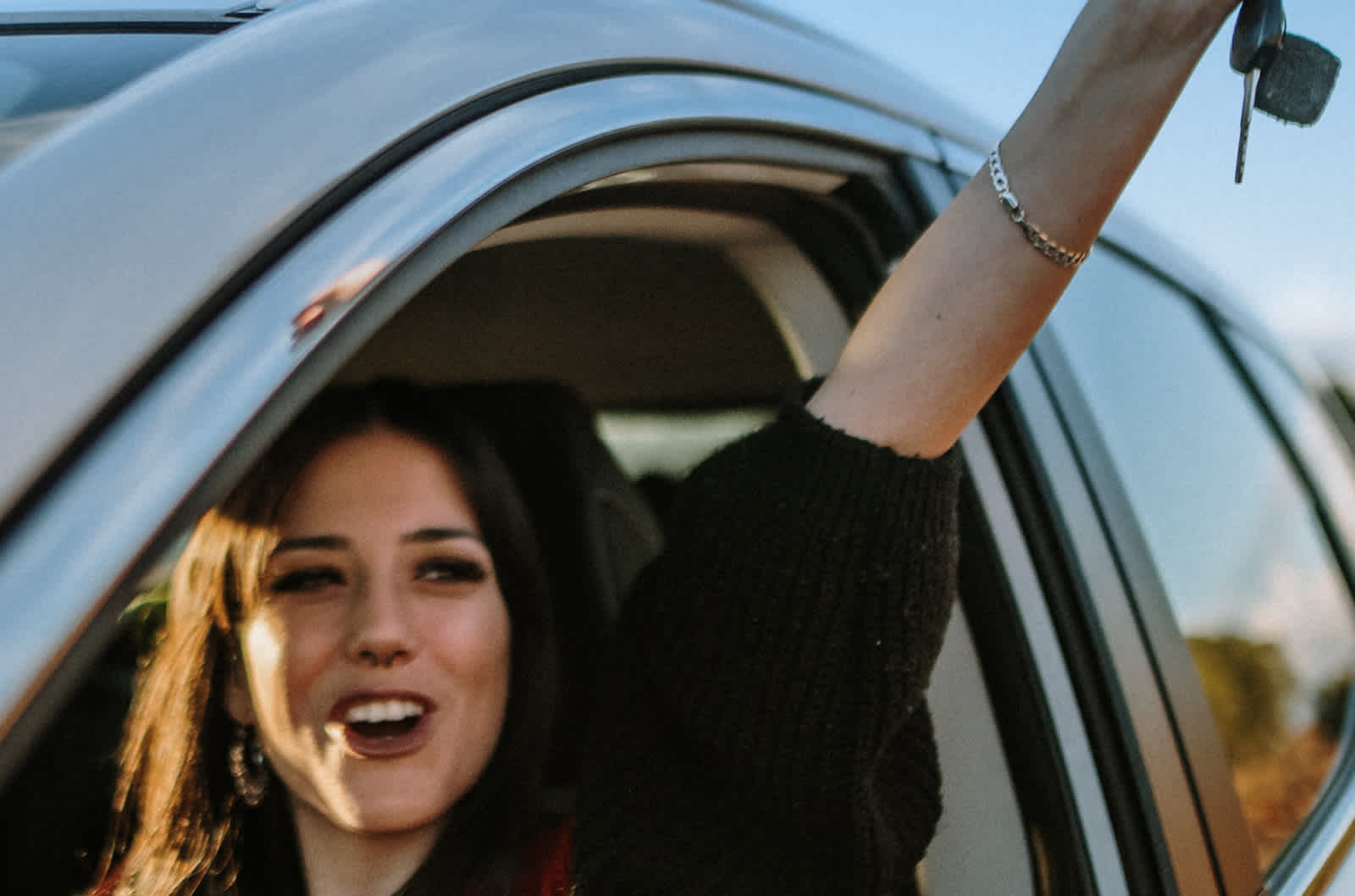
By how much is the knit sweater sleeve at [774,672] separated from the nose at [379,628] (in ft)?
0.91

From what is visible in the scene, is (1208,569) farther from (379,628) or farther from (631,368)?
(379,628)

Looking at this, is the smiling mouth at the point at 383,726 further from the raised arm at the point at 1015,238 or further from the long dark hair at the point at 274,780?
the raised arm at the point at 1015,238

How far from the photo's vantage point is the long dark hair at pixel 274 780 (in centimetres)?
168

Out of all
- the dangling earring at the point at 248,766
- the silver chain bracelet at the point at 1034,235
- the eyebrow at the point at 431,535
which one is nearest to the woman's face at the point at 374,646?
the eyebrow at the point at 431,535

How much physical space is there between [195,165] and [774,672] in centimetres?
70

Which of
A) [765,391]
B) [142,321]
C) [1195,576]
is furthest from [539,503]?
[142,321]

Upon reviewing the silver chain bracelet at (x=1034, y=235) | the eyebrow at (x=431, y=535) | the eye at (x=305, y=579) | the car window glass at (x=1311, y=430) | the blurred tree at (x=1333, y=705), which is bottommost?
the blurred tree at (x=1333, y=705)

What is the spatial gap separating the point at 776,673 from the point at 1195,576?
36.6 inches

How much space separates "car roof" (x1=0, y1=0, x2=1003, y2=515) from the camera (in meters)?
0.75

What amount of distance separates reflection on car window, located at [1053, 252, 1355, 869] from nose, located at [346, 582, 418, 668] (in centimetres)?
94

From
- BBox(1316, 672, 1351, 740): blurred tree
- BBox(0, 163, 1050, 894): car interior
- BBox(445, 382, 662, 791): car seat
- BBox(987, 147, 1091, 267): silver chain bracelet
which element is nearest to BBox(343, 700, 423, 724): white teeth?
BBox(0, 163, 1050, 894): car interior

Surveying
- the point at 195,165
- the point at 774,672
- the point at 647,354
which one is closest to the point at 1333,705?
the point at 647,354

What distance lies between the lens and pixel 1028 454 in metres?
1.66

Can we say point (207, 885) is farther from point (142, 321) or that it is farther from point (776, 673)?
point (142, 321)
